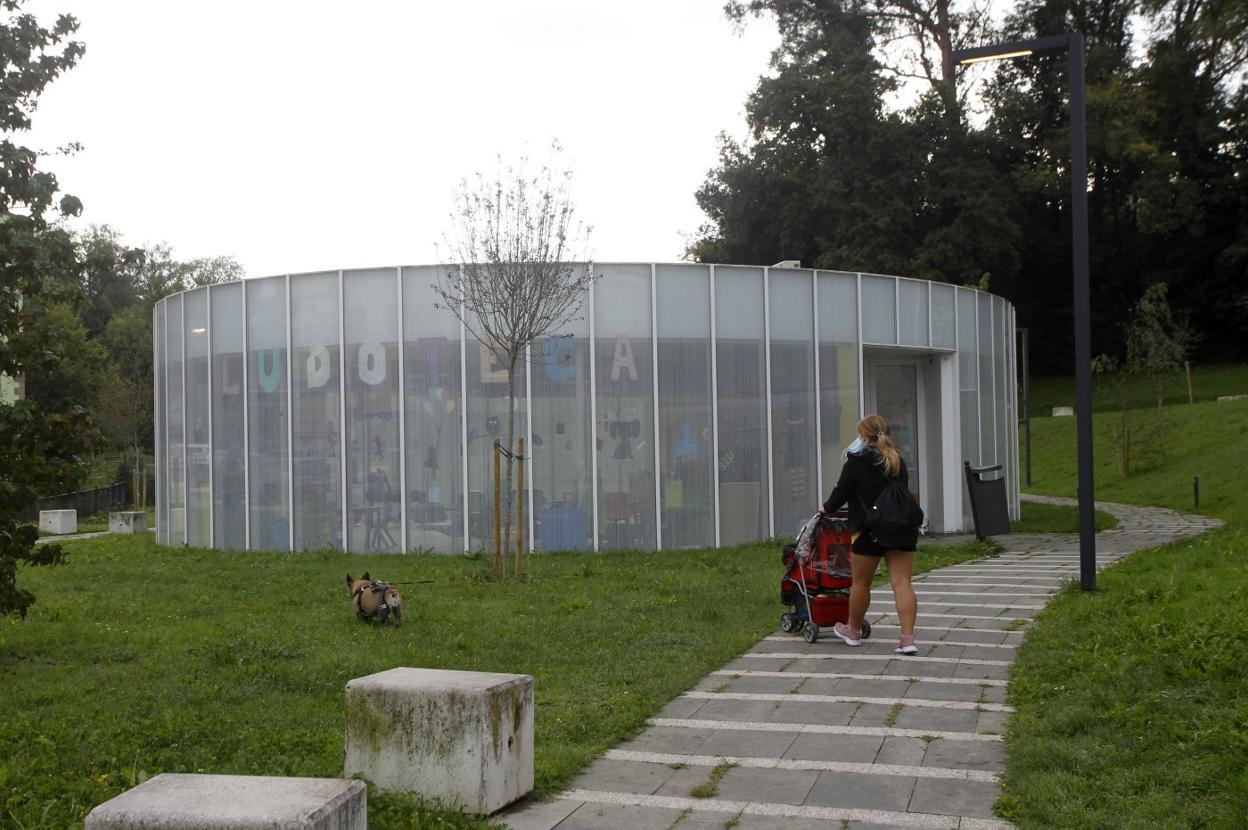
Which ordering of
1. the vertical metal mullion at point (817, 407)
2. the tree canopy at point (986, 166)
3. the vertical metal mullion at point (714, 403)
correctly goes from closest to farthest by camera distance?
the vertical metal mullion at point (714, 403) → the vertical metal mullion at point (817, 407) → the tree canopy at point (986, 166)

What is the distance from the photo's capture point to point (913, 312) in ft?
70.7

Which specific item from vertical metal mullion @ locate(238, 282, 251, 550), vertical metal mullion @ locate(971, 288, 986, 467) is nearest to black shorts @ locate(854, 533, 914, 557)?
vertical metal mullion @ locate(238, 282, 251, 550)

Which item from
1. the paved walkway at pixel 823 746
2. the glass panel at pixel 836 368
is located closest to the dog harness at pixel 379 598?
the paved walkway at pixel 823 746

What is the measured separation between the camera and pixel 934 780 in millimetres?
6012

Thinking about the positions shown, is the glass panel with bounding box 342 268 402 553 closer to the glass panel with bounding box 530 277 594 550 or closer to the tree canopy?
the glass panel with bounding box 530 277 594 550

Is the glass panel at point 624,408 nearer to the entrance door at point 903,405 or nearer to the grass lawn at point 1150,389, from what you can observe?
the entrance door at point 903,405

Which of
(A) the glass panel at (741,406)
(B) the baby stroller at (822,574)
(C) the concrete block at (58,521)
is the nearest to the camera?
(B) the baby stroller at (822,574)

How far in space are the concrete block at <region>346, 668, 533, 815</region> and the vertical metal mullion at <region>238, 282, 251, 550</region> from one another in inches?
597

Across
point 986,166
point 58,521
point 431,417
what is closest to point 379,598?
point 431,417

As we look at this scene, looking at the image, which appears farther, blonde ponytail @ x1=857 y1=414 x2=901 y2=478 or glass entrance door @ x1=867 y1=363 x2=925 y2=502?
glass entrance door @ x1=867 y1=363 x2=925 y2=502

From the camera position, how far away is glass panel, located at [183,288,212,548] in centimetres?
2094

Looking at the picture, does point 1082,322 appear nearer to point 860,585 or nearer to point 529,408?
point 860,585

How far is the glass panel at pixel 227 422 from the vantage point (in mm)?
20328

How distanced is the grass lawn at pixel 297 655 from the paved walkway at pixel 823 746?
31 centimetres
